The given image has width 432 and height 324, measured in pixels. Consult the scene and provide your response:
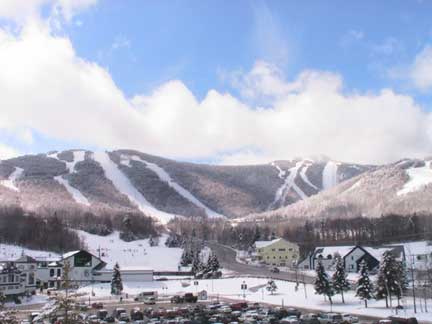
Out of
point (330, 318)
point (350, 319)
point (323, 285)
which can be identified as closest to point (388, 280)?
point (323, 285)

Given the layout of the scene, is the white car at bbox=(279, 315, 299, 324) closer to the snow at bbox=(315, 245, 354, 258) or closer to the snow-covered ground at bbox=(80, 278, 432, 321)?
the snow-covered ground at bbox=(80, 278, 432, 321)

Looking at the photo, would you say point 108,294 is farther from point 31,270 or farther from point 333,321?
point 333,321

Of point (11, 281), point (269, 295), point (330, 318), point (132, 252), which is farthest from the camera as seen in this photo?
point (132, 252)

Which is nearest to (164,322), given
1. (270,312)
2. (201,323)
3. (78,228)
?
(201,323)

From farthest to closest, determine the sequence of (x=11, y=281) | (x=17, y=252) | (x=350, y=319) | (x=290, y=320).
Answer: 1. (x=17, y=252)
2. (x=11, y=281)
3. (x=290, y=320)
4. (x=350, y=319)

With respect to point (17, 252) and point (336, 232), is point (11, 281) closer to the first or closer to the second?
point (17, 252)

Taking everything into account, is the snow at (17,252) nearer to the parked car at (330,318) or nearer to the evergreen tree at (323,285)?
the evergreen tree at (323,285)
